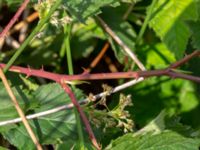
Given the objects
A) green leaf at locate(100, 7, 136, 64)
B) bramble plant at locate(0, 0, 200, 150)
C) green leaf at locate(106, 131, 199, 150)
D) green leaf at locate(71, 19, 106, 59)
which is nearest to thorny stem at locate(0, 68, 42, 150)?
bramble plant at locate(0, 0, 200, 150)

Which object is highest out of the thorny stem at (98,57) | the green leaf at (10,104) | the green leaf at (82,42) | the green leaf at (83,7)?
the green leaf at (83,7)

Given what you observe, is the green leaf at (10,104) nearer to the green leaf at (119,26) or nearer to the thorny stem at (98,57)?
the green leaf at (119,26)

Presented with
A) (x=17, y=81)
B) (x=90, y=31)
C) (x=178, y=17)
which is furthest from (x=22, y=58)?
(x=178, y=17)

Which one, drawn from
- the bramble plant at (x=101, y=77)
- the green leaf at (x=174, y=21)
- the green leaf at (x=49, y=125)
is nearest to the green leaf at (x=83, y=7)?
the bramble plant at (x=101, y=77)

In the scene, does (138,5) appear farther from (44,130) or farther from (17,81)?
(44,130)

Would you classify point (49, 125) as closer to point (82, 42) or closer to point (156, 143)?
point (156, 143)

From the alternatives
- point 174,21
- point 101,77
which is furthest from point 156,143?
point 174,21

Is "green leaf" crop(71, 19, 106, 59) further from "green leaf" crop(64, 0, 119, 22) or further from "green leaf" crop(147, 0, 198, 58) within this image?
"green leaf" crop(64, 0, 119, 22)
